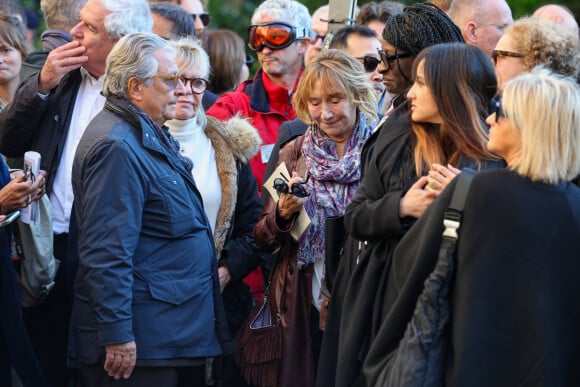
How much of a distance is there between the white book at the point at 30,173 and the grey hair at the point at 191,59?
975 mm

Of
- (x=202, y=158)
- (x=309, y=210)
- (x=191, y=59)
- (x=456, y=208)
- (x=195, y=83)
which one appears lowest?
(x=309, y=210)

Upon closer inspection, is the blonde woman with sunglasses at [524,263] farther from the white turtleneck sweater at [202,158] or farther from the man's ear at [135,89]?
the white turtleneck sweater at [202,158]

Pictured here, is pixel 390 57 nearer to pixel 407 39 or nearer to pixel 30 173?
pixel 407 39

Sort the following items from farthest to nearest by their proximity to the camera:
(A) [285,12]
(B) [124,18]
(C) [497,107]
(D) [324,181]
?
(A) [285,12] < (B) [124,18] < (D) [324,181] < (C) [497,107]

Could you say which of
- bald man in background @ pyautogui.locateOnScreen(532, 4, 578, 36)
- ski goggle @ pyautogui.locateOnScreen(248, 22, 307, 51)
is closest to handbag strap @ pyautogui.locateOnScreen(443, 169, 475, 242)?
ski goggle @ pyautogui.locateOnScreen(248, 22, 307, 51)

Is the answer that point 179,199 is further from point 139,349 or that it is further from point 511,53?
point 511,53

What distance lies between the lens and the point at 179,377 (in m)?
4.81

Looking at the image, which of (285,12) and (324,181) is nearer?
(324,181)

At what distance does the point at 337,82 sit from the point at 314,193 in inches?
21.7

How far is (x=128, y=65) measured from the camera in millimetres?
4430

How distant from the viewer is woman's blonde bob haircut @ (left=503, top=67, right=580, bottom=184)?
3111 millimetres

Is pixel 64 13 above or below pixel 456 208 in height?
above

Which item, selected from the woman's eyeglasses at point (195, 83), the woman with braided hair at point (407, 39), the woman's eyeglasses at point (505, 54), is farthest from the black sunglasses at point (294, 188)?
the woman's eyeglasses at point (505, 54)

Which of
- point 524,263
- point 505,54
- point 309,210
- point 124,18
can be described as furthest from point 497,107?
point 124,18
